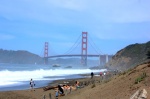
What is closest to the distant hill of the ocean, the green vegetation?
the ocean

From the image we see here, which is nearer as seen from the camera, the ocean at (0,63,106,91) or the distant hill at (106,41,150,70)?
the ocean at (0,63,106,91)

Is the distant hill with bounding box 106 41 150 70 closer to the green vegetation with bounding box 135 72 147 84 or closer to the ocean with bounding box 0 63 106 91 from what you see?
the ocean with bounding box 0 63 106 91

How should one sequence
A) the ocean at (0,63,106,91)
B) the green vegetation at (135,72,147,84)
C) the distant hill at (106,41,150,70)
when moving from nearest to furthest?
the green vegetation at (135,72,147,84)
the ocean at (0,63,106,91)
the distant hill at (106,41,150,70)

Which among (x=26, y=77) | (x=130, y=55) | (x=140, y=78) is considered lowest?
(x=26, y=77)

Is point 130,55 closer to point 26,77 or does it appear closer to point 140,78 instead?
point 26,77

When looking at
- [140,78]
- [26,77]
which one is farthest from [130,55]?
[140,78]

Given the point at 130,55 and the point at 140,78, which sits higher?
the point at 130,55

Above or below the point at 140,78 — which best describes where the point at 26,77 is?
below

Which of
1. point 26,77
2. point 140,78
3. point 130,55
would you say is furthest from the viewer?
point 130,55

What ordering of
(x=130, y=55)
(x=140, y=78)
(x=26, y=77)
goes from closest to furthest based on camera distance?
(x=140, y=78), (x=26, y=77), (x=130, y=55)

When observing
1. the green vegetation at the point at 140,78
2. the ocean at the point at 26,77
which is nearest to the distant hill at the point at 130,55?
the ocean at the point at 26,77

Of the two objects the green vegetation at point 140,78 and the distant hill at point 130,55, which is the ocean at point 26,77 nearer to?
the green vegetation at point 140,78

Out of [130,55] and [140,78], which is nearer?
[140,78]
